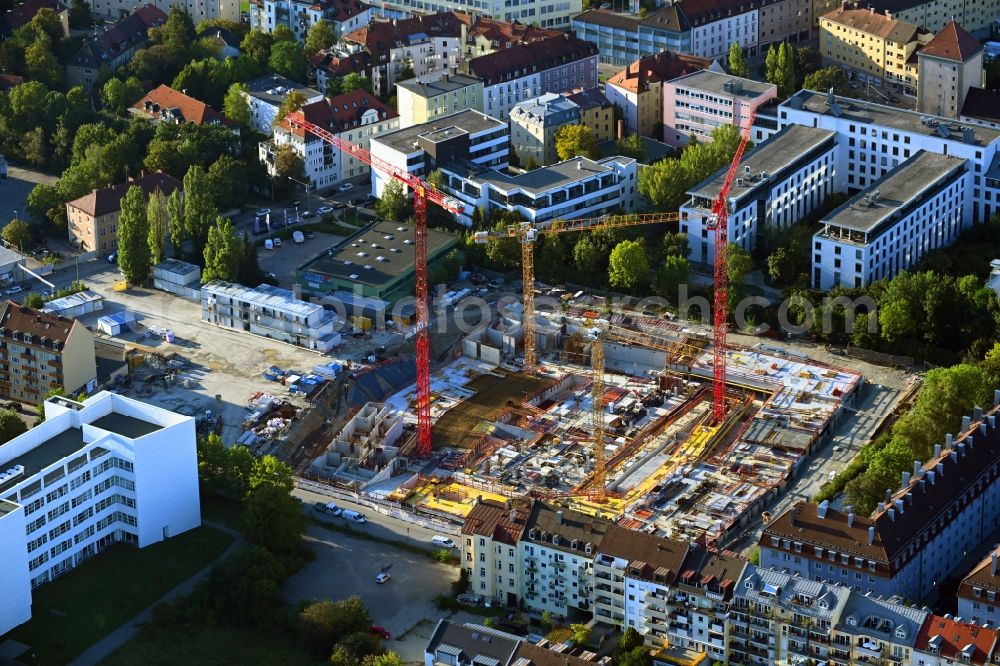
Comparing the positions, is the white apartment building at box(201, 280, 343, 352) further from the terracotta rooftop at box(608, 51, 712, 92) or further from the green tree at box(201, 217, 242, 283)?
the terracotta rooftop at box(608, 51, 712, 92)

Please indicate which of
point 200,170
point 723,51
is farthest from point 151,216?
point 723,51

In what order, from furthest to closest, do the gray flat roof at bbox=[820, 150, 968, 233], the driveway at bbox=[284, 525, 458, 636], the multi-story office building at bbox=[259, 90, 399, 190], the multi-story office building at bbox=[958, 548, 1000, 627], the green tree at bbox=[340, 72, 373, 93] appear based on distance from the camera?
the green tree at bbox=[340, 72, 373, 93] < the multi-story office building at bbox=[259, 90, 399, 190] < the gray flat roof at bbox=[820, 150, 968, 233] < the driveway at bbox=[284, 525, 458, 636] < the multi-story office building at bbox=[958, 548, 1000, 627]

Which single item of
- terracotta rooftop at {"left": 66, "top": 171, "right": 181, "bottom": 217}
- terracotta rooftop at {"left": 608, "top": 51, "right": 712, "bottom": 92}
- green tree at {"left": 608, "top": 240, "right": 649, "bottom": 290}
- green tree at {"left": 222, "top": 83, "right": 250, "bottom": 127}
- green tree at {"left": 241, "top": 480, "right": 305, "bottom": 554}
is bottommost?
green tree at {"left": 241, "top": 480, "right": 305, "bottom": 554}

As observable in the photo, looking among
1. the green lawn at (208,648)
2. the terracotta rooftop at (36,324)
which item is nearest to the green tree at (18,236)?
the terracotta rooftop at (36,324)

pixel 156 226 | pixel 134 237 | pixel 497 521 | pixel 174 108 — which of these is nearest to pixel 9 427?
pixel 134 237

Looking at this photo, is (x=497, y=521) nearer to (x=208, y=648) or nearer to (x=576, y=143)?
(x=208, y=648)

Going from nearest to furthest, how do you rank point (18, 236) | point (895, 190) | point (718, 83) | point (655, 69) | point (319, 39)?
point (895, 190), point (18, 236), point (718, 83), point (655, 69), point (319, 39)

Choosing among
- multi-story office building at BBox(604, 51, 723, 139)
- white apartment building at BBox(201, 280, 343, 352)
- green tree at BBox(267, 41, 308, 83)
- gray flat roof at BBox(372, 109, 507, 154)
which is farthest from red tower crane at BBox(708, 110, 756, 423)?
green tree at BBox(267, 41, 308, 83)

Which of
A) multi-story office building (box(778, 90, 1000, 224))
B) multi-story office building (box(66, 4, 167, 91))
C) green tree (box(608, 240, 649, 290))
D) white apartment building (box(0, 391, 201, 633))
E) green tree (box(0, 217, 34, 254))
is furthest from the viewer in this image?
multi-story office building (box(66, 4, 167, 91))
